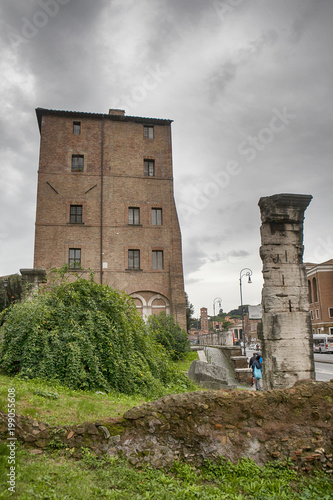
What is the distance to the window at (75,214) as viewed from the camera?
28.3 m

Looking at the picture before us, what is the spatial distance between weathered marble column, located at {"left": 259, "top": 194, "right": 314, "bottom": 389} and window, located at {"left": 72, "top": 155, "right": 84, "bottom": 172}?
22.0 metres

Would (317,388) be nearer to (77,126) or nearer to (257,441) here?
(257,441)

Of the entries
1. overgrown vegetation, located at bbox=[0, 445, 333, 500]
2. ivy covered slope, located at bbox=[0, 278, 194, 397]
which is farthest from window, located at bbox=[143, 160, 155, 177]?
overgrown vegetation, located at bbox=[0, 445, 333, 500]

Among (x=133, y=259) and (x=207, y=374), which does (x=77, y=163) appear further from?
(x=207, y=374)

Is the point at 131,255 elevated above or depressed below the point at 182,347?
above

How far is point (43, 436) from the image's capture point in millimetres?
4672

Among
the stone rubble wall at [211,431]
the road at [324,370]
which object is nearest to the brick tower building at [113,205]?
the road at [324,370]

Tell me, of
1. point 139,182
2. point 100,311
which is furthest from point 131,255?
point 100,311

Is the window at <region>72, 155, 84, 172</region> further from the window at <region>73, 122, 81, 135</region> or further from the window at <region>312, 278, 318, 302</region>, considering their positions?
the window at <region>312, 278, 318, 302</region>

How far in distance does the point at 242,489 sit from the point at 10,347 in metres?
5.88

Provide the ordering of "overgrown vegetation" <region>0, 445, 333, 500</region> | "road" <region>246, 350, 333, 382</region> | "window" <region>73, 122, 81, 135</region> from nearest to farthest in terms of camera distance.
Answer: "overgrown vegetation" <region>0, 445, 333, 500</region>, "road" <region>246, 350, 333, 382</region>, "window" <region>73, 122, 81, 135</region>

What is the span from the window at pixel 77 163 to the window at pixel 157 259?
27.8 ft

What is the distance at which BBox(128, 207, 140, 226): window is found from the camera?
28.9 metres

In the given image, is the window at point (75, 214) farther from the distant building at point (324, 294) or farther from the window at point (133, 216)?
the distant building at point (324, 294)
